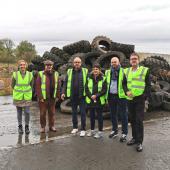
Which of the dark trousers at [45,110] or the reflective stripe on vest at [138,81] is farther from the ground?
the reflective stripe on vest at [138,81]

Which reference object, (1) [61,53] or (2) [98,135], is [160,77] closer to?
(1) [61,53]

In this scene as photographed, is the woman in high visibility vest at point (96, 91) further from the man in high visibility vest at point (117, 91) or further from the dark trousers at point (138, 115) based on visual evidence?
the dark trousers at point (138, 115)

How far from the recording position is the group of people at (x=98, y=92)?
24.5 ft

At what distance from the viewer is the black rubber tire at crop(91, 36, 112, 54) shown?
15450mm

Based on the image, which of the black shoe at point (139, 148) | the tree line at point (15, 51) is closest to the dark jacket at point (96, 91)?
the black shoe at point (139, 148)

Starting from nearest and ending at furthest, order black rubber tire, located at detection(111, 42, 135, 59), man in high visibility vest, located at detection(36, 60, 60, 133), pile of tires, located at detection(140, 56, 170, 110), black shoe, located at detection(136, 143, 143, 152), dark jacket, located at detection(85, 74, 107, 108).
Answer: black shoe, located at detection(136, 143, 143, 152)
dark jacket, located at detection(85, 74, 107, 108)
man in high visibility vest, located at detection(36, 60, 60, 133)
pile of tires, located at detection(140, 56, 170, 110)
black rubber tire, located at detection(111, 42, 135, 59)

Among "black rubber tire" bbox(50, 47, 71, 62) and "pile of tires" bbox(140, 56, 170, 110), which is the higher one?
"black rubber tire" bbox(50, 47, 71, 62)

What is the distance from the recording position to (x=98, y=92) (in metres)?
8.36

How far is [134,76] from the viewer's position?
24.5 ft

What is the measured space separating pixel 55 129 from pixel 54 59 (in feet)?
21.1

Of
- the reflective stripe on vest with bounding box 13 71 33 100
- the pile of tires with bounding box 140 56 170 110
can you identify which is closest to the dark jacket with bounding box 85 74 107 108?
the reflective stripe on vest with bounding box 13 71 33 100

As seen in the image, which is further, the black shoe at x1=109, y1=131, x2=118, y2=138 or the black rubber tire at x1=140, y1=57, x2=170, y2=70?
the black rubber tire at x1=140, y1=57, x2=170, y2=70

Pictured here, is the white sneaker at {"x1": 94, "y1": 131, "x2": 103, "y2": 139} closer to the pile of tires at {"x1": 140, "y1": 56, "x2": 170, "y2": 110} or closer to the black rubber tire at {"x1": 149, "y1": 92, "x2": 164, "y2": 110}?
the black rubber tire at {"x1": 149, "y1": 92, "x2": 164, "y2": 110}

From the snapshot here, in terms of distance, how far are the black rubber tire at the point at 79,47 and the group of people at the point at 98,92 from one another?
632cm
